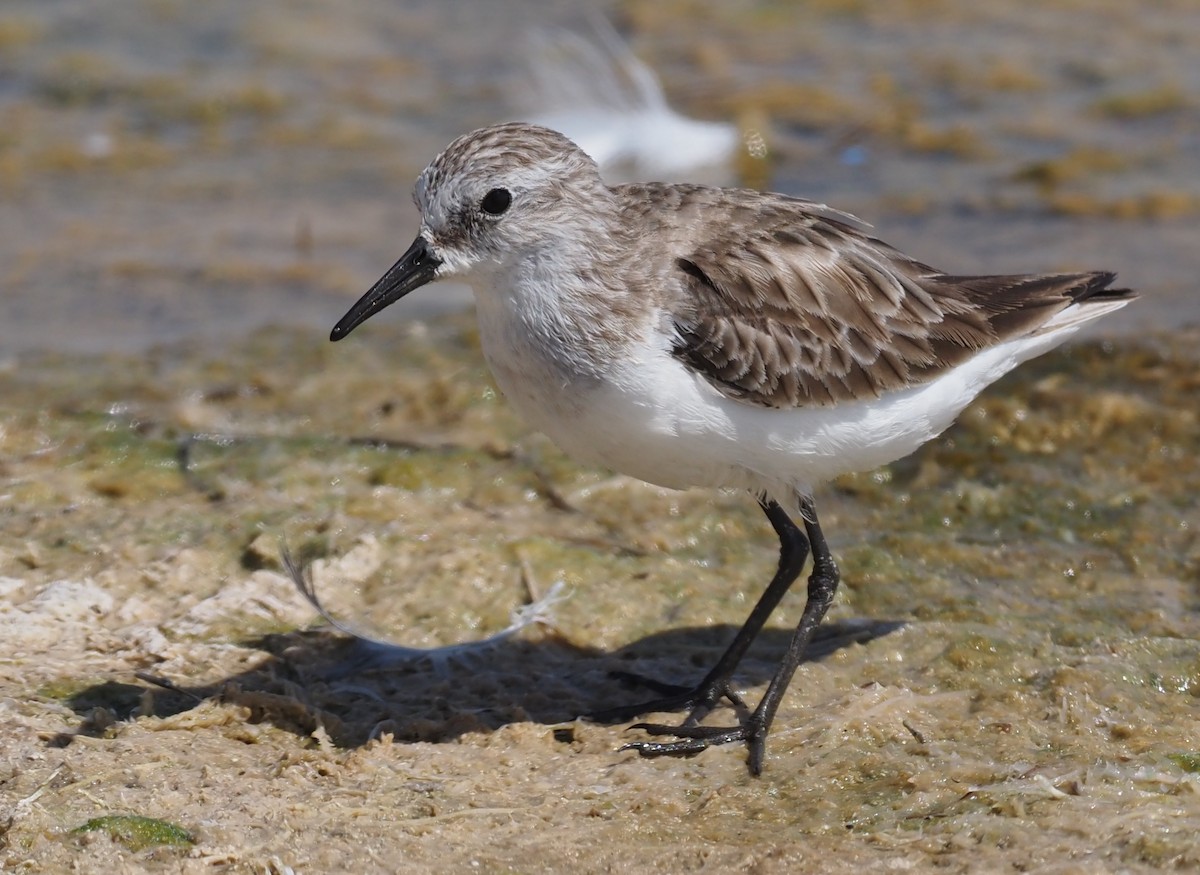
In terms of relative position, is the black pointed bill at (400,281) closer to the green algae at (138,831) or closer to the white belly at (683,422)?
the white belly at (683,422)

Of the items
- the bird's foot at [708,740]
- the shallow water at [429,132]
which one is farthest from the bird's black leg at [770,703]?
the shallow water at [429,132]

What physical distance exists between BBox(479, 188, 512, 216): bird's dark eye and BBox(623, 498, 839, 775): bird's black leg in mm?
1411

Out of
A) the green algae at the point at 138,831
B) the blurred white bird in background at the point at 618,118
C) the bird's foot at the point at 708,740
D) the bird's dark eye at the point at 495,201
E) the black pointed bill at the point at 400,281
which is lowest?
the green algae at the point at 138,831

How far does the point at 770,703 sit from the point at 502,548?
5.10ft

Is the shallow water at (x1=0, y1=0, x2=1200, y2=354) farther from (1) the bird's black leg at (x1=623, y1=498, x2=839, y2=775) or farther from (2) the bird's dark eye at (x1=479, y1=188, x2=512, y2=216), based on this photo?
(2) the bird's dark eye at (x1=479, y1=188, x2=512, y2=216)

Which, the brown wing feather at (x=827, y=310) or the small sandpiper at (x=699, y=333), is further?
the brown wing feather at (x=827, y=310)

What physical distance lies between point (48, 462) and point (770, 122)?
6798 millimetres

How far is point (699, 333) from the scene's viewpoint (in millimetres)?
4891

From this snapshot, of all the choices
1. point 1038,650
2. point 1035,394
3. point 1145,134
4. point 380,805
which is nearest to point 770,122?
point 1145,134

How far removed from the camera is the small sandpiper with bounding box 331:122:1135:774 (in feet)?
15.7

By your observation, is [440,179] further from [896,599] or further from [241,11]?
[241,11]

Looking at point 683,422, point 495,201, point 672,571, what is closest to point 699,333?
point 683,422

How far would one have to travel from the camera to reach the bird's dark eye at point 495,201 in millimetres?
4957

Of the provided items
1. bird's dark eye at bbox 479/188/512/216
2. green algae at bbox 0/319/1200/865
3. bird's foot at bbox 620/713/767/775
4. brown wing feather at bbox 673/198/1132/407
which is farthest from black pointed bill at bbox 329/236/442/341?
bird's foot at bbox 620/713/767/775
